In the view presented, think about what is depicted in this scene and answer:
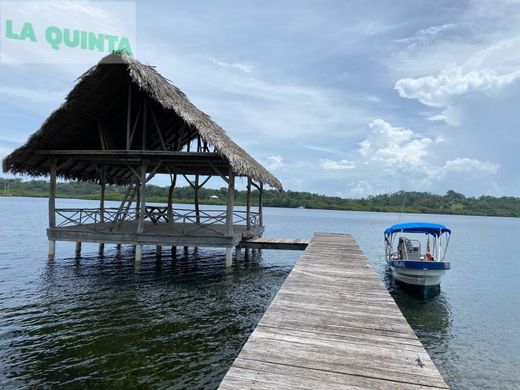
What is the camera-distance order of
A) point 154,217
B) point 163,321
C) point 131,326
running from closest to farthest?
1. point 131,326
2. point 163,321
3. point 154,217

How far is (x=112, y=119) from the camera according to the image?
14.0 m

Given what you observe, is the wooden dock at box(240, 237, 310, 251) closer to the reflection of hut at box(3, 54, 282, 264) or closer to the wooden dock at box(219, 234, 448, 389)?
the reflection of hut at box(3, 54, 282, 264)

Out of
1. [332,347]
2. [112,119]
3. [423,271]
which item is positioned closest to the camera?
[332,347]

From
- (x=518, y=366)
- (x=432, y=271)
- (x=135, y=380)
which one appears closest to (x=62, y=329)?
(x=135, y=380)

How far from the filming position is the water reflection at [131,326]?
218 inches

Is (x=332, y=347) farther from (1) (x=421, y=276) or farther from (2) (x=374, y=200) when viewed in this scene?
(2) (x=374, y=200)

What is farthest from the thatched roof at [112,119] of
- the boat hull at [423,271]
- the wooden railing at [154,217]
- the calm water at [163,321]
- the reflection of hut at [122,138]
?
the boat hull at [423,271]

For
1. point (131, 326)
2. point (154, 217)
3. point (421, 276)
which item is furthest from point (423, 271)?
point (154, 217)

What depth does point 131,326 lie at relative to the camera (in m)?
7.47

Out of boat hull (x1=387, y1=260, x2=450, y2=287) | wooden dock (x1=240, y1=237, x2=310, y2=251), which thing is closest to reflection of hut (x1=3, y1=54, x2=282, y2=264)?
wooden dock (x1=240, y1=237, x2=310, y2=251)

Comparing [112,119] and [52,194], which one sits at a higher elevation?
[112,119]

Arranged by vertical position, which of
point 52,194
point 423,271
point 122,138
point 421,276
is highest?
point 122,138

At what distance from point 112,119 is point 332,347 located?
1277 cm

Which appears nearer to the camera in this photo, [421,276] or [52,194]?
[421,276]
